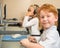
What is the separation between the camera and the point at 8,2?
5.43 meters

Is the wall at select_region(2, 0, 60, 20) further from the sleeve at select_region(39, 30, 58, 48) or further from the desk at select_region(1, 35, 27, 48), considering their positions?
the sleeve at select_region(39, 30, 58, 48)

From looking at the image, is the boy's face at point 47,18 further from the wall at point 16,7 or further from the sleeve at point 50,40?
the wall at point 16,7

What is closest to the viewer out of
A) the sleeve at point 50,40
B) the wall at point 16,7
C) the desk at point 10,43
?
the sleeve at point 50,40

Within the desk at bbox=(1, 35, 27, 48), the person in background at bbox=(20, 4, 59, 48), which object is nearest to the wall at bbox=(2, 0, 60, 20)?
the desk at bbox=(1, 35, 27, 48)

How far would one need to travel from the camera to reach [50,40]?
3.34 feet

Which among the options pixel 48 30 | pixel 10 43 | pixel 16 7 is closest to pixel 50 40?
pixel 48 30

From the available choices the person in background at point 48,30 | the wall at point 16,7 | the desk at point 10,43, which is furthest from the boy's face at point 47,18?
the wall at point 16,7

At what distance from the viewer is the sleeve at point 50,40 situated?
1009 mm

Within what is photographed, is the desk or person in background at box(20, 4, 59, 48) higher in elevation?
person in background at box(20, 4, 59, 48)

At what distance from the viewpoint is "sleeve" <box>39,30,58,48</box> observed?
3.31ft

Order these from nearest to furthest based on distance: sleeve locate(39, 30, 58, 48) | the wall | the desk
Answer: sleeve locate(39, 30, 58, 48)
the desk
the wall

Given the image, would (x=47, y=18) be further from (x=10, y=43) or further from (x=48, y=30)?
(x=10, y=43)

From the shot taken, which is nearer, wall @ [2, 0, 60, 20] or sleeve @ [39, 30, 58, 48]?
sleeve @ [39, 30, 58, 48]

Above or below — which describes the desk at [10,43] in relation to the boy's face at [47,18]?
below
